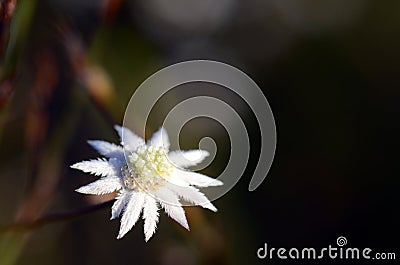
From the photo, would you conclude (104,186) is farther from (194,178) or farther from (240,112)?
(240,112)

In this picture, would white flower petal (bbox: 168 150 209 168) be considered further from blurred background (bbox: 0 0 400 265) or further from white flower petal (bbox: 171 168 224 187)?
blurred background (bbox: 0 0 400 265)

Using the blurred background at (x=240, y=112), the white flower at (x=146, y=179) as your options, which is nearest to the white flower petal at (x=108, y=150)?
the white flower at (x=146, y=179)

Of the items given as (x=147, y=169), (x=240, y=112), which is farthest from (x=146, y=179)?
(x=240, y=112)

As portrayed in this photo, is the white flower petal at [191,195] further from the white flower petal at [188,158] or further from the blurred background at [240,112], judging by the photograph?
the blurred background at [240,112]

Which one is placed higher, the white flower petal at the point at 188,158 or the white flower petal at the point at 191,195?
the white flower petal at the point at 188,158

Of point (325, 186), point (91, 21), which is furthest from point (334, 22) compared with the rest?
point (91, 21)

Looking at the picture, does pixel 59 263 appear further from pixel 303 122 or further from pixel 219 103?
pixel 303 122
